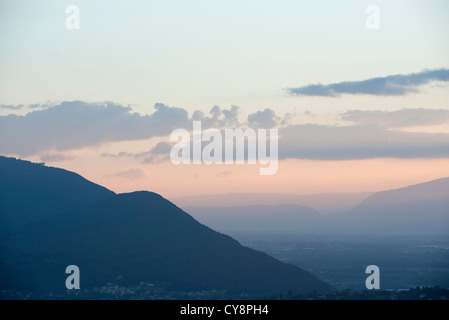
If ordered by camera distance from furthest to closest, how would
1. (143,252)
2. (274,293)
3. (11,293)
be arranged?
1. (143,252)
2. (274,293)
3. (11,293)

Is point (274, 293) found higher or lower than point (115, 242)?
lower

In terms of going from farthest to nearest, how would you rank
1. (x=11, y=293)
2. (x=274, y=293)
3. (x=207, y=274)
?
(x=207, y=274) < (x=274, y=293) < (x=11, y=293)
